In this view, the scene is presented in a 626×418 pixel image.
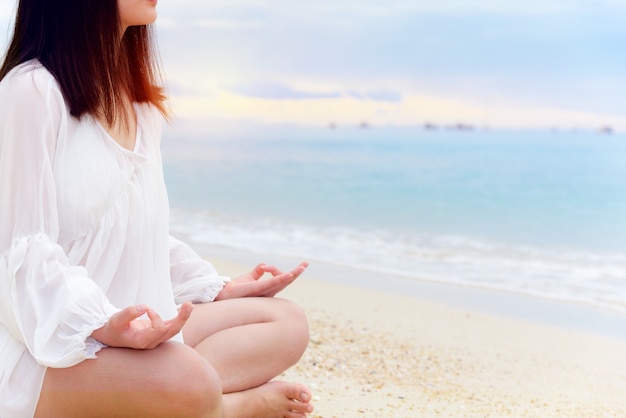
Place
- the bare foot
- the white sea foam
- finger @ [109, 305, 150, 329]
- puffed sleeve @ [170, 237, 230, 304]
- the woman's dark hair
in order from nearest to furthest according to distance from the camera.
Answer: finger @ [109, 305, 150, 329]
the woman's dark hair
the bare foot
puffed sleeve @ [170, 237, 230, 304]
the white sea foam

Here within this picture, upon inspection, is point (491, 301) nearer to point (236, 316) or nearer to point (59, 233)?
point (236, 316)

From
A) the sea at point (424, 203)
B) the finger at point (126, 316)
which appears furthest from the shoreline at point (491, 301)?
the finger at point (126, 316)

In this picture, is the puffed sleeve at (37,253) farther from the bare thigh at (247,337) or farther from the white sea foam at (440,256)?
the white sea foam at (440,256)

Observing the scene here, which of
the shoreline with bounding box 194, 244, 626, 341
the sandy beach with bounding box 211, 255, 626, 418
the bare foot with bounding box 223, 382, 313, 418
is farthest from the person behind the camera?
the shoreline with bounding box 194, 244, 626, 341

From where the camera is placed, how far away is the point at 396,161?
23.1 meters

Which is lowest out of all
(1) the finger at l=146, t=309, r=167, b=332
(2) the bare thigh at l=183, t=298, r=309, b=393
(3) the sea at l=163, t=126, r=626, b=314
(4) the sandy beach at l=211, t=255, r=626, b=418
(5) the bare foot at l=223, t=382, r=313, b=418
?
(3) the sea at l=163, t=126, r=626, b=314

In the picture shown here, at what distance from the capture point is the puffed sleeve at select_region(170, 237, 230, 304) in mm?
2533

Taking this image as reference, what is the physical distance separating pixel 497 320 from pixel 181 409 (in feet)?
11.6

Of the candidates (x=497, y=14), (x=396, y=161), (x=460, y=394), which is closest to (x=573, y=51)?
(x=497, y=14)

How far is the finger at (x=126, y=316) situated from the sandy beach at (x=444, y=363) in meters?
1.23

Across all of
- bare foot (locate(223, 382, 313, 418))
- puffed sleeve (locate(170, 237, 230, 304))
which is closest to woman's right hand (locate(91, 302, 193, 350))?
bare foot (locate(223, 382, 313, 418))

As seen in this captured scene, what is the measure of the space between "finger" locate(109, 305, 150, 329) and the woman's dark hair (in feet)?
1.76

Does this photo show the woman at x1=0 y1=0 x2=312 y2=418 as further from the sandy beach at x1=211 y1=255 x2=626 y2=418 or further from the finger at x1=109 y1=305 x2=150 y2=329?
the sandy beach at x1=211 y1=255 x2=626 y2=418

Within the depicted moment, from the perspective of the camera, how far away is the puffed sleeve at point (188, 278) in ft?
8.31
